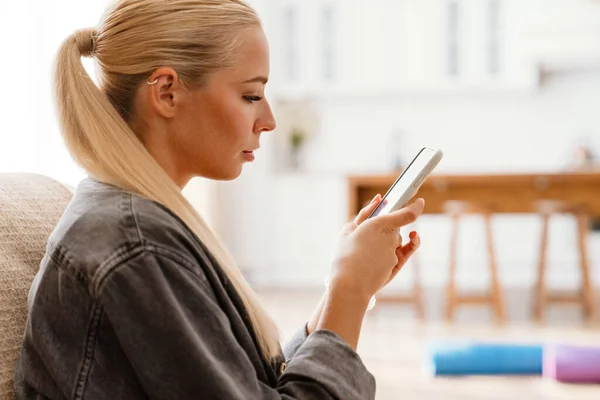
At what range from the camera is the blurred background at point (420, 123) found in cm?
595

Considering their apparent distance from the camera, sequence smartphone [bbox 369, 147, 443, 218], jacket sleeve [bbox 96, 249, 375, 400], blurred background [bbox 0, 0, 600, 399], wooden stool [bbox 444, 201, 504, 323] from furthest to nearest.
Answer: blurred background [bbox 0, 0, 600, 399] < wooden stool [bbox 444, 201, 504, 323] < smartphone [bbox 369, 147, 443, 218] < jacket sleeve [bbox 96, 249, 375, 400]

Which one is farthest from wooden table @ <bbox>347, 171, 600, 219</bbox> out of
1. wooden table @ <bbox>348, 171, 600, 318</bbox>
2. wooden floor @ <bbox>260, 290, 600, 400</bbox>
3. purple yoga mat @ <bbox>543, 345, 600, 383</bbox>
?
purple yoga mat @ <bbox>543, 345, 600, 383</bbox>

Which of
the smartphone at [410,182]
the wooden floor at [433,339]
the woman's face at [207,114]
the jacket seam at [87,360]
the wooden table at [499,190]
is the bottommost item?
the wooden floor at [433,339]

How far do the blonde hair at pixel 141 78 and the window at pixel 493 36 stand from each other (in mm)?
5473

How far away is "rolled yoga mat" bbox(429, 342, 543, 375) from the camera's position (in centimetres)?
310

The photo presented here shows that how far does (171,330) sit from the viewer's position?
75 cm

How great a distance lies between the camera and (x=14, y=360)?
0.89m

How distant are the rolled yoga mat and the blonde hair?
236cm

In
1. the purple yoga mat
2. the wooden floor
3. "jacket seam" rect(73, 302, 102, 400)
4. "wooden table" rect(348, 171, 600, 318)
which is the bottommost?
the wooden floor

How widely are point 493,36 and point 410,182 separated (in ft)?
17.7

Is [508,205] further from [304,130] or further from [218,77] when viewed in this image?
[218,77]

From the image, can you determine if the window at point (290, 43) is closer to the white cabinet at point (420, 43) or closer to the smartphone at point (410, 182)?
the white cabinet at point (420, 43)

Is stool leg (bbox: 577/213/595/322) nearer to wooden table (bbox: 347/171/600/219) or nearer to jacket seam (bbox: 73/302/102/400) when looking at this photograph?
wooden table (bbox: 347/171/600/219)

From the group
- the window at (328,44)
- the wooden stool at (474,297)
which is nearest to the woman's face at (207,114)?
the wooden stool at (474,297)
